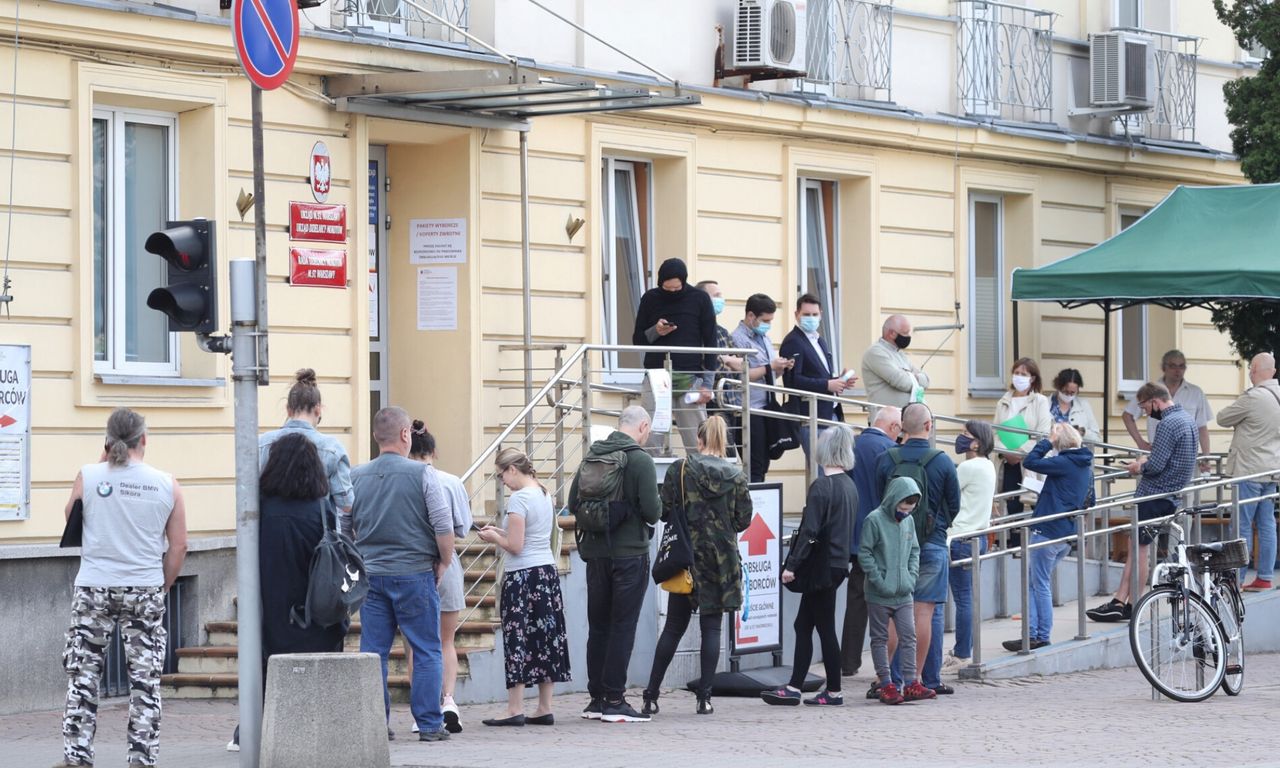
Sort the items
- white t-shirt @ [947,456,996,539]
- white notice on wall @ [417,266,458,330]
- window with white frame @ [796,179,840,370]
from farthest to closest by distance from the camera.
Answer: window with white frame @ [796,179,840,370]
white notice on wall @ [417,266,458,330]
white t-shirt @ [947,456,996,539]

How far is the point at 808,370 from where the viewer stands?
1659 cm

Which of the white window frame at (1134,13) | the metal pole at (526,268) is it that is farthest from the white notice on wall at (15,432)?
the white window frame at (1134,13)

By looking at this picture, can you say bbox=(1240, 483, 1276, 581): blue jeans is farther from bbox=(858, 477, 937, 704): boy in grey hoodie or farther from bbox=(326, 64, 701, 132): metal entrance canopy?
bbox=(326, 64, 701, 132): metal entrance canopy

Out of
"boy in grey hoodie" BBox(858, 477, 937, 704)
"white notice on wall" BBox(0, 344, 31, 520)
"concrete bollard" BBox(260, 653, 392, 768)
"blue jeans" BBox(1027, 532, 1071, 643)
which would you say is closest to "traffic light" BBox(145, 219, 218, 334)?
"concrete bollard" BBox(260, 653, 392, 768)

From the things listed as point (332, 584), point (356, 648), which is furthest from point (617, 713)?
point (332, 584)

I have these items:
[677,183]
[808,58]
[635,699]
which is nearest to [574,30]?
[677,183]

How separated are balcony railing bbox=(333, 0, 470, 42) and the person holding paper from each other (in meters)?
6.06

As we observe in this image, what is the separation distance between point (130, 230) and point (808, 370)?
5.41 meters

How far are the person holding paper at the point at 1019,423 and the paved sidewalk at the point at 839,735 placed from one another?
4.26 metres

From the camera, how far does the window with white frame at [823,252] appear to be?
64.4 ft

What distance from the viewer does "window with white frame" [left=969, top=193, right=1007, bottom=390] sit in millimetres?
21297

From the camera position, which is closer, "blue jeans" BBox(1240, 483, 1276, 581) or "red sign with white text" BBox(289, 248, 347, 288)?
"red sign with white text" BBox(289, 248, 347, 288)

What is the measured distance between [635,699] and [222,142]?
4.77m

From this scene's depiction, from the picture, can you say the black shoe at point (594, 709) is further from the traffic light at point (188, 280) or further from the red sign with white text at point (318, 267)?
the red sign with white text at point (318, 267)
